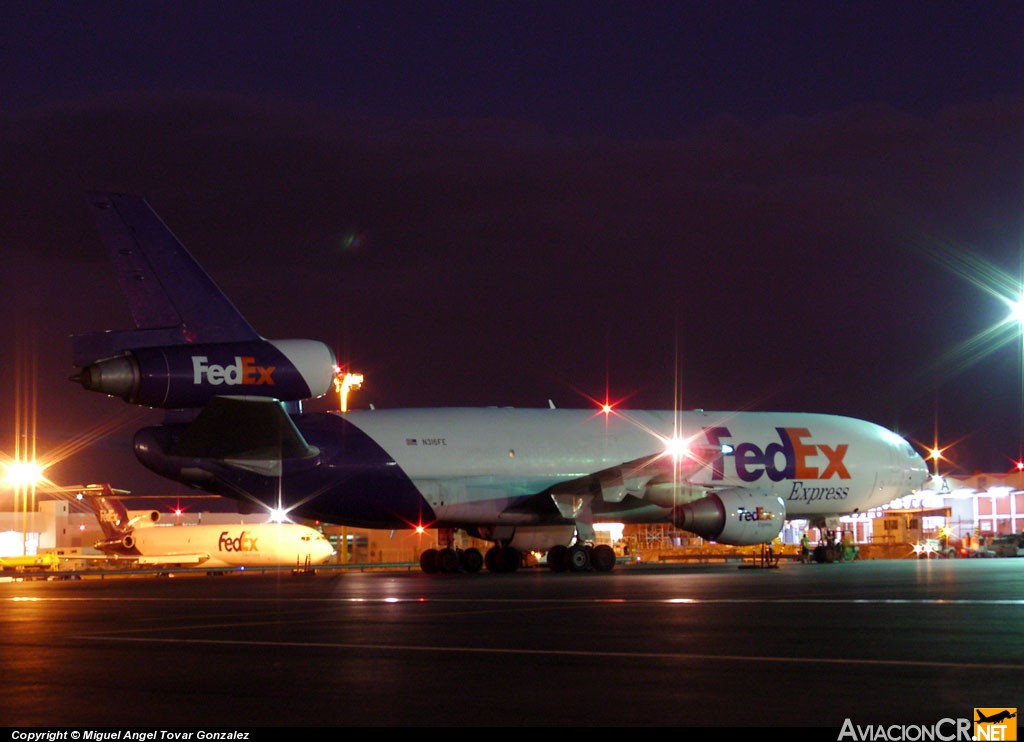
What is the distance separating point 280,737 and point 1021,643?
781 centimetres

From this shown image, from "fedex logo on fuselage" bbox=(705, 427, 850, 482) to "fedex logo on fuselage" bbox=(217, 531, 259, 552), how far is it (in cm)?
2780

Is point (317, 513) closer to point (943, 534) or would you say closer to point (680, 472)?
point (680, 472)

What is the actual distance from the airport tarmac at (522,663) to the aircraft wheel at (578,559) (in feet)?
58.1

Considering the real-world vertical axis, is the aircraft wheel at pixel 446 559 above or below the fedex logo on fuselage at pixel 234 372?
below

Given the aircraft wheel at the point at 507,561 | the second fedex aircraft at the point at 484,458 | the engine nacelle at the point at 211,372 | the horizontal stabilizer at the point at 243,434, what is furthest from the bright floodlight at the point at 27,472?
the engine nacelle at the point at 211,372

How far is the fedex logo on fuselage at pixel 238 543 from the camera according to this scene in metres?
63.0

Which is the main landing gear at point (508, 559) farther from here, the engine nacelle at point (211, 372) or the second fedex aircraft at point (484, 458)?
the engine nacelle at point (211, 372)

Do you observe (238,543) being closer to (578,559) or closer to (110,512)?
(110,512)

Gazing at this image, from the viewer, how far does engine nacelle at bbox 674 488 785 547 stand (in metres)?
39.2

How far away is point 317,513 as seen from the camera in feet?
126

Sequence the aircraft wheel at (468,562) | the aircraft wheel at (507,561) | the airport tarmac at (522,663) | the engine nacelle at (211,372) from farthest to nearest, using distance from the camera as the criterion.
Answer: the aircraft wheel at (507,561) < the aircraft wheel at (468,562) < the engine nacelle at (211,372) < the airport tarmac at (522,663)

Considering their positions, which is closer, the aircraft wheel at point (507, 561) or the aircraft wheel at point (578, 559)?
the aircraft wheel at point (578, 559)

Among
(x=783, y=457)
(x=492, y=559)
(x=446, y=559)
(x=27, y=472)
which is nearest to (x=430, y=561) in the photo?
(x=446, y=559)

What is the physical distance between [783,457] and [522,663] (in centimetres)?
3325
